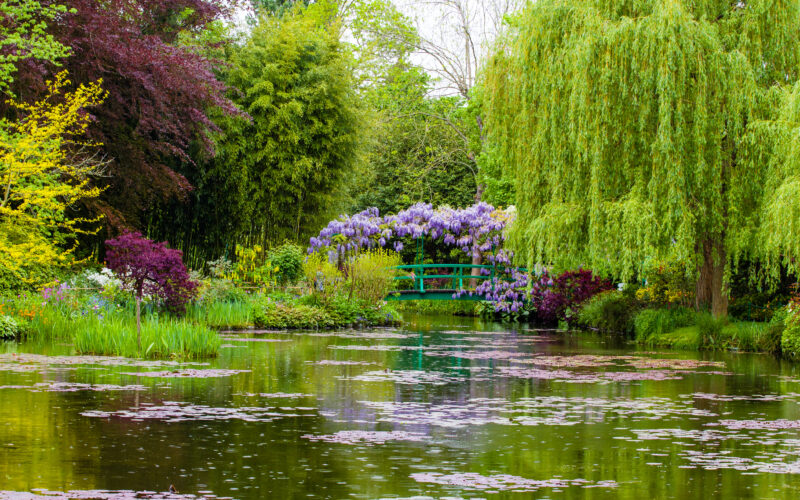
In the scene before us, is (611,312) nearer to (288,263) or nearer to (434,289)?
(434,289)

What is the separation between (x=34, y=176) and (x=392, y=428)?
11469mm

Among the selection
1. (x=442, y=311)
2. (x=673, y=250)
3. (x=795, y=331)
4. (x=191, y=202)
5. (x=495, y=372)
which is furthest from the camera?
(x=442, y=311)

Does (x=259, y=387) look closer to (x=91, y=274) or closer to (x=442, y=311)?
(x=91, y=274)

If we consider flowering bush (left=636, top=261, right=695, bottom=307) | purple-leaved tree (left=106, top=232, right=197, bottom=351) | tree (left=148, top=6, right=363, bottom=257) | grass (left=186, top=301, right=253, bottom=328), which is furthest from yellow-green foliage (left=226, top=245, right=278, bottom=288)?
flowering bush (left=636, top=261, right=695, bottom=307)

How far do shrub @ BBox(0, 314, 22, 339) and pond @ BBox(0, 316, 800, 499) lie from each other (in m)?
1.39

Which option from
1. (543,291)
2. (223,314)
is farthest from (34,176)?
(543,291)

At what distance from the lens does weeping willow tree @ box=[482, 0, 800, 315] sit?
57.5 ft

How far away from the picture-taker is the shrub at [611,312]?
23.2 metres

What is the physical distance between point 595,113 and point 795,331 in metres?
5.34

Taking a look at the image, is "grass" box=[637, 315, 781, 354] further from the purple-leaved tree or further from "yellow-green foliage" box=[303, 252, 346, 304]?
the purple-leaved tree

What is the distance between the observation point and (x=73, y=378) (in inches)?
452

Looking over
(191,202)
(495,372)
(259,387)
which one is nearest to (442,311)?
(191,202)

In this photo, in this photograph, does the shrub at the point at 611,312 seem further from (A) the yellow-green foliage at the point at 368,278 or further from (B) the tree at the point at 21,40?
(B) the tree at the point at 21,40

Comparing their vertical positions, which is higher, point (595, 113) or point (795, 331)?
point (595, 113)
